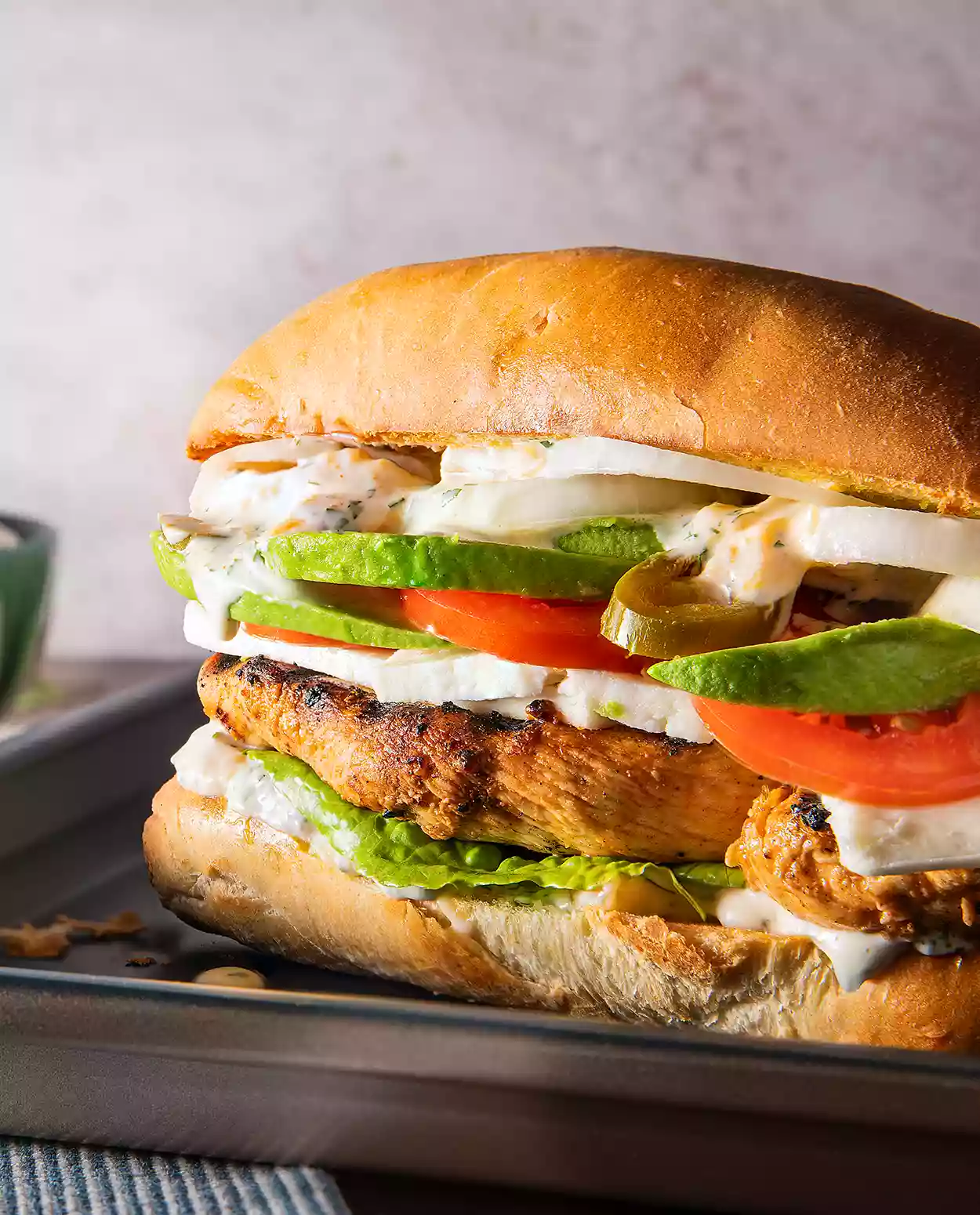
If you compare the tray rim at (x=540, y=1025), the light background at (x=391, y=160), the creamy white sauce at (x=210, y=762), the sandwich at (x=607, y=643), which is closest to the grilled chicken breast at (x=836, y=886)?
the sandwich at (x=607, y=643)

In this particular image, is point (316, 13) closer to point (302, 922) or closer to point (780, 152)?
point (780, 152)

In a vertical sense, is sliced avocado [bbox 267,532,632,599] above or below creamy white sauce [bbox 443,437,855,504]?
below

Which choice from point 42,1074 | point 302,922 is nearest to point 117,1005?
point 42,1074

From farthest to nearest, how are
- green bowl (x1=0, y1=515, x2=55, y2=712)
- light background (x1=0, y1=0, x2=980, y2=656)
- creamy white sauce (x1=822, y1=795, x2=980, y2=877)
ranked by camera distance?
light background (x1=0, y1=0, x2=980, y2=656), green bowl (x1=0, y1=515, x2=55, y2=712), creamy white sauce (x1=822, y1=795, x2=980, y2=877)

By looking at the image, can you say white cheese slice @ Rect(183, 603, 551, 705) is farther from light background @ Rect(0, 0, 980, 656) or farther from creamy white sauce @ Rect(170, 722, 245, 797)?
light background @ Rect(0, 0, 980, 656)

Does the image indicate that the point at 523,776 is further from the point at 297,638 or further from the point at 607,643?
the point at 297,638

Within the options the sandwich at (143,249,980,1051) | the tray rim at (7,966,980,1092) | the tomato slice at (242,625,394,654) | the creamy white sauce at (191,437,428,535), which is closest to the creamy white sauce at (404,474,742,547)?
the sandwich at (143,249,980,1051)

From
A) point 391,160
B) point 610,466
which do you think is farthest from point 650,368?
point 391,160
